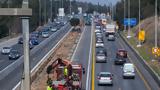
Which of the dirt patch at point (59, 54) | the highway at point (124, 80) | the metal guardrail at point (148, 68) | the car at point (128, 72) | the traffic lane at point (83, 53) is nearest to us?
the dirt patch at point (59, 54)

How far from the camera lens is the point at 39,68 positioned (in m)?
69.8

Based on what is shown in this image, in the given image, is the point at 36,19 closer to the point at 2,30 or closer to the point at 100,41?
the point at 2,30

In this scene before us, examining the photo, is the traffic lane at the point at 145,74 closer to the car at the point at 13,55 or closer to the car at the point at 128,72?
the car at the point at 128,72

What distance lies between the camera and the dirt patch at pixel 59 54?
53.5 m

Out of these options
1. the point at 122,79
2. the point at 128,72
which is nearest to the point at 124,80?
the point at 122,79

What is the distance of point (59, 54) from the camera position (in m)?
87.7


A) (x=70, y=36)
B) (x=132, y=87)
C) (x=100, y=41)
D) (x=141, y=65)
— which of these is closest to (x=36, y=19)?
(x=70, y=36)

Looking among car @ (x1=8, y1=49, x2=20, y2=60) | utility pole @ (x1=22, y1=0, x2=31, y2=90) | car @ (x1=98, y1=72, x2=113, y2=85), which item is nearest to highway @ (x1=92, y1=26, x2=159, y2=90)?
car @ (x1=98, y1=72, x2=113, y2=85)

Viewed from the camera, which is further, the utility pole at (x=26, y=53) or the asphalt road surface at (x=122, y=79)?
the asphalt road surface at (x=122, y=79)

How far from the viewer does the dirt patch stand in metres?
53.5

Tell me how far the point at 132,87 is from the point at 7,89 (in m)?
11.9

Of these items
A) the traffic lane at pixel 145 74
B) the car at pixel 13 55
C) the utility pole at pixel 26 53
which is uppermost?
the utility pole at pixel 26 53

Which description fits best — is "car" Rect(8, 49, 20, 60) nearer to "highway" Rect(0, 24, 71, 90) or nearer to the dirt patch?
"highway" Rect(0, 24, 71, 90)

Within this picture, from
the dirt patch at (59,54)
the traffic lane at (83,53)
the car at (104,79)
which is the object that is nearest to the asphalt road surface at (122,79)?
the car at (104,79)
